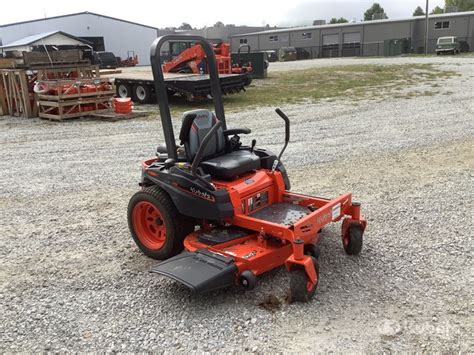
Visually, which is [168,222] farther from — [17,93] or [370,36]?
[370,36]

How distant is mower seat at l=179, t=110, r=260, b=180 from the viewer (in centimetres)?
418

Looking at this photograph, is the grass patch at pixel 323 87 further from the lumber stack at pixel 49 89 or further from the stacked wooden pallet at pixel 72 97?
the lumber stack at pixel 49 89

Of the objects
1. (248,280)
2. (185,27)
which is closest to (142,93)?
(248,280)

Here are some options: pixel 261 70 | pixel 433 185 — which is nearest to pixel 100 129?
pixel 433 185

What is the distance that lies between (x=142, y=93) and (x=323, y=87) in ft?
22.9

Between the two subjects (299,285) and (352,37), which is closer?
(299,285)

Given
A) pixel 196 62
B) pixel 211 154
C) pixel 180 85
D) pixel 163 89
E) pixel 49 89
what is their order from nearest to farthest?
1. pixel 163 89
2. pixel 211 154
3. pixel 49 89
4. pixel 180 85
5. pixel 196 62

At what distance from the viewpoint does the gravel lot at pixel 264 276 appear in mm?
3262

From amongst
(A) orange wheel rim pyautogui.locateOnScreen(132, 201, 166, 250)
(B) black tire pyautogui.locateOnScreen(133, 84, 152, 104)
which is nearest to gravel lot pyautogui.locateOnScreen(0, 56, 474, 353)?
(A) orange wheel rim pyautogui.locateOnScreen(132, 201, 166, 250)

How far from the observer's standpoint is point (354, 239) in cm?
423

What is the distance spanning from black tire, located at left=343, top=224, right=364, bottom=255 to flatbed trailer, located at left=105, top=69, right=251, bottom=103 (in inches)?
404

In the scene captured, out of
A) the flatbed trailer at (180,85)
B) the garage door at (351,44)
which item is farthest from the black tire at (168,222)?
the garage door at (351,44)

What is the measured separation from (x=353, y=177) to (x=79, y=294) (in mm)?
4219

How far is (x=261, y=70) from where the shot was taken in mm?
23203
